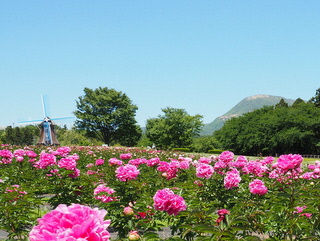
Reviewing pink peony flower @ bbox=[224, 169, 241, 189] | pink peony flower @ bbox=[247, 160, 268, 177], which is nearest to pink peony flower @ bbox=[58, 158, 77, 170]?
pink peony flower @ bbox=[224, 169, 241, 189]

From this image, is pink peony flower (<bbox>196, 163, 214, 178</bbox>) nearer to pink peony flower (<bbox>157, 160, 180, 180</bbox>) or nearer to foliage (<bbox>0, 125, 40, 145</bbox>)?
pink peony flower (<bbox>157, 160, 180, 180</bbox>)

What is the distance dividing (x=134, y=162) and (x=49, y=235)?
444 centimetres

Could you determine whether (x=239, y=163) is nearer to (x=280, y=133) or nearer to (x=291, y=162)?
(x=291, y=162)

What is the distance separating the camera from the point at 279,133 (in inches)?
1539

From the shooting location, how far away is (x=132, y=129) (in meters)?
51.9

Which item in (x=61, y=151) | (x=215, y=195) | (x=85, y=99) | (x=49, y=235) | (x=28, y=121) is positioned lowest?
(x=215, y=195)

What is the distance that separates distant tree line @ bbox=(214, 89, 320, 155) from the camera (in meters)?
38.3

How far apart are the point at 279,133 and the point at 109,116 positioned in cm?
2541

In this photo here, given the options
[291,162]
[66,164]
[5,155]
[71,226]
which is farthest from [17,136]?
[71,226]

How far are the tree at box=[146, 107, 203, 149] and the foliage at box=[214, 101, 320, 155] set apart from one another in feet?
22.0

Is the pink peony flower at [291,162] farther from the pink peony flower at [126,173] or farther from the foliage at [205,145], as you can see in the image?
the foliage at [205,145]

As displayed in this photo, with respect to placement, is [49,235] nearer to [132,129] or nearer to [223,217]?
[223,217]

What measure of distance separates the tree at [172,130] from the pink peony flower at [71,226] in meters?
46.2

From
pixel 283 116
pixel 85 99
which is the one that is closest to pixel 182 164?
pixel 283 116
